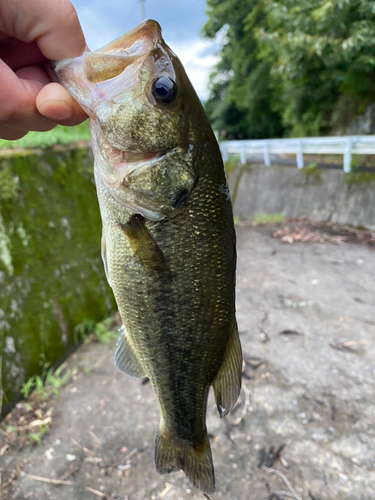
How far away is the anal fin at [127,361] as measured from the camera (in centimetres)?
147

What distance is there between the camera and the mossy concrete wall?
9.64 feet

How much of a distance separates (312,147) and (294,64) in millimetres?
2617

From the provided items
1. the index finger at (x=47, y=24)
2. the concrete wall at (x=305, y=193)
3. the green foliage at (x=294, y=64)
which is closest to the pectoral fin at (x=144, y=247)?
the index finger at (x=47, y=24)

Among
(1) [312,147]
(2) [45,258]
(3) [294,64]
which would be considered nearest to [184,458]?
(2) [45,258]

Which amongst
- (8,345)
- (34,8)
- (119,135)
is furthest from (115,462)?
(34,8)

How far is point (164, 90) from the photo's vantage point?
3.80 feet

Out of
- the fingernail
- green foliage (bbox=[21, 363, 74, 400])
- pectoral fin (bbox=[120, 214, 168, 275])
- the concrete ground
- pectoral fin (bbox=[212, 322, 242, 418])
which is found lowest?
the concrete ground

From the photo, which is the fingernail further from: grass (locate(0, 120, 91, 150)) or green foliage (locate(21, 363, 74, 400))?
green foliage (locate(21, 363, 74, 400))

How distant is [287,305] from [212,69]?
20.2m

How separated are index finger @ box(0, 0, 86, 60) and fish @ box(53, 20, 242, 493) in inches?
2.1

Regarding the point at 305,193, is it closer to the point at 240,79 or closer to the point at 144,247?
the point at 144,247

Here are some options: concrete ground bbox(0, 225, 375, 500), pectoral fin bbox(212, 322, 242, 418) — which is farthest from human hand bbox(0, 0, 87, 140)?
concrete ground bbox(0, 225, 375, 500)

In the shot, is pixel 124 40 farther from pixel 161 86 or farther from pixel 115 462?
pixel 115 462

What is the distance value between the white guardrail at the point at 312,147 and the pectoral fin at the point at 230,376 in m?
7.17
